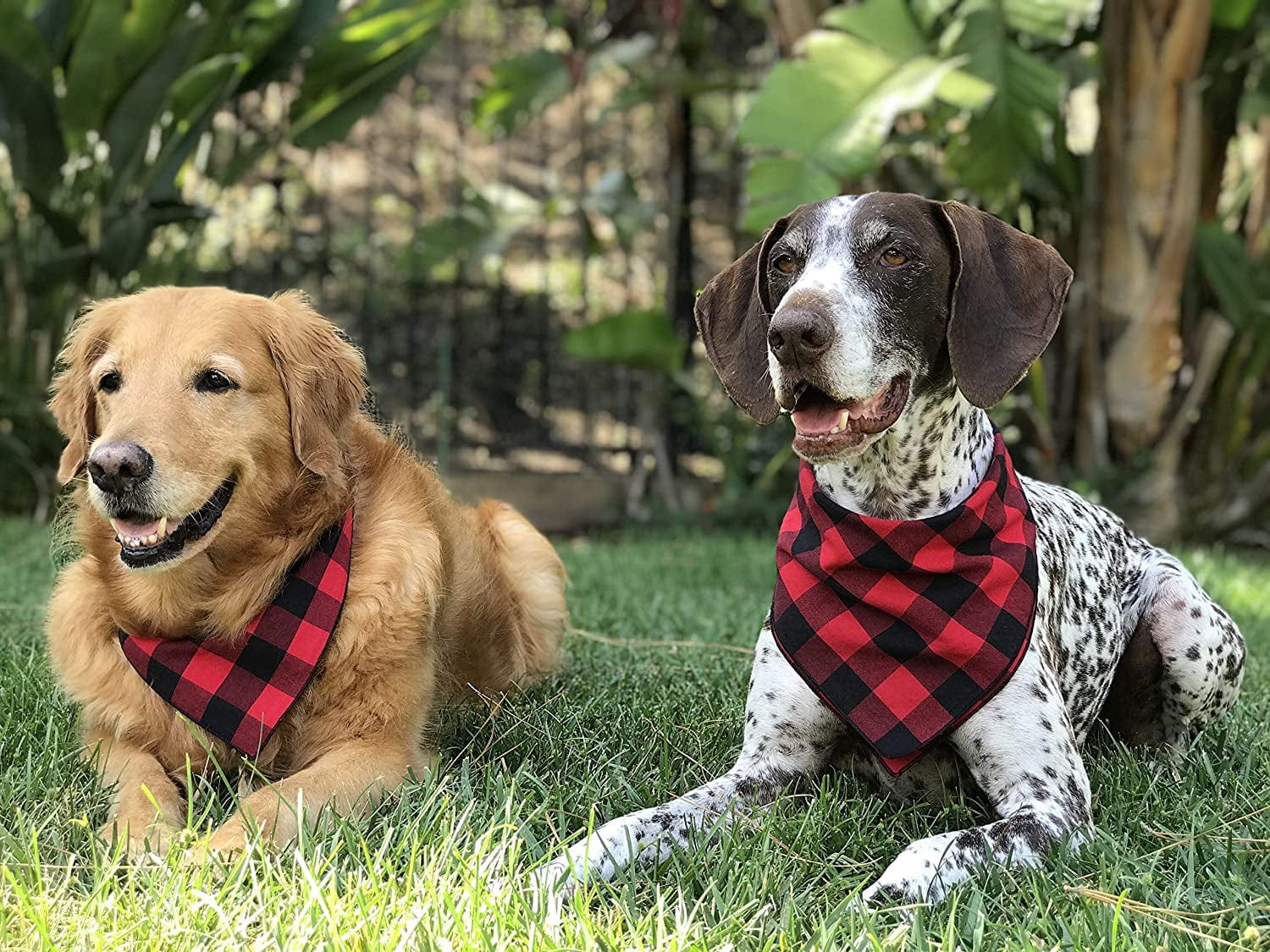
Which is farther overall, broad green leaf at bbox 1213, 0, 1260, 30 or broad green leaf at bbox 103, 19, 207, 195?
broad green leaf at bbox 1213, 0, 1260, 30

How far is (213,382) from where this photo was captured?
8.55 feet

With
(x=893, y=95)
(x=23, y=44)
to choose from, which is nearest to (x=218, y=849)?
(x=893, y=95)

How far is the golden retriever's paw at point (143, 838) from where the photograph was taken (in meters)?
2.06

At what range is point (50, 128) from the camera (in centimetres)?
644

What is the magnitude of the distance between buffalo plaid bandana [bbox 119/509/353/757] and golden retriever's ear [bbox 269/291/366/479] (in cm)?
27

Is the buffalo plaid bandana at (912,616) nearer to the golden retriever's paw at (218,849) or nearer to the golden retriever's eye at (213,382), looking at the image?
the golden retriever's paw at (218,849)

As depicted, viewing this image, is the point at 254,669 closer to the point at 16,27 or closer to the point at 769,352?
the point at 769,352

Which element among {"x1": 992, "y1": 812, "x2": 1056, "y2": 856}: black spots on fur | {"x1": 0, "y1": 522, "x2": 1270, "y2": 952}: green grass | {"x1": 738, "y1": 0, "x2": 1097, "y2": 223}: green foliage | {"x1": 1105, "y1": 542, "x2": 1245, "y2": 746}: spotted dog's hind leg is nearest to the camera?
{"x1": 0, "y1": 522, "x2": 1270, "y2": 952}: green grass

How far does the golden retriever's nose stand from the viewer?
2.36 m

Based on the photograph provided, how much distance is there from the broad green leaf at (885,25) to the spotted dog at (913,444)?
140 inches

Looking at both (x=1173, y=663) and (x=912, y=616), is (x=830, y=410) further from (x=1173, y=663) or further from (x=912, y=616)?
(x=1173, y=663)

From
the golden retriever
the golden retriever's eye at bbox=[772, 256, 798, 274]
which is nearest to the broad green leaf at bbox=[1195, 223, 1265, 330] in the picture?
the golden retriever's eye at bbox=[772, 256, 798, 274]

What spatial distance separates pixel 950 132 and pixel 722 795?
18.1 feet

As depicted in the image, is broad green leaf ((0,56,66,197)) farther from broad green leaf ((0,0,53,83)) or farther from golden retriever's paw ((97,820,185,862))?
golden retriever's paw ((97,820,185,862))
